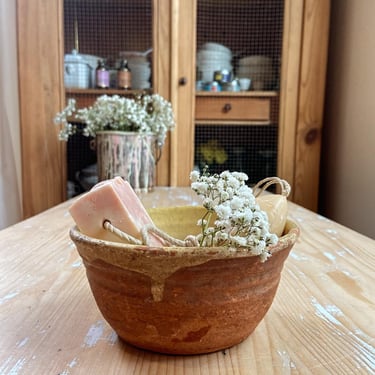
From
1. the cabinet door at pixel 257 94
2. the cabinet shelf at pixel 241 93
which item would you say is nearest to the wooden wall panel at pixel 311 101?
the cabinet door at pixel 257 94

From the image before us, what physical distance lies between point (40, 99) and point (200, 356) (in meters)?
1.26

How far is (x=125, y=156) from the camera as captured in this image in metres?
1.18

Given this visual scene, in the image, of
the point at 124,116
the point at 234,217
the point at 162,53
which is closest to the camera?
the point at 234,217

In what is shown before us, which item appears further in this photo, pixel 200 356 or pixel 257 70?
pixel 257 70

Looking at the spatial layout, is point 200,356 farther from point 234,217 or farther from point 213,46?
point 213,46

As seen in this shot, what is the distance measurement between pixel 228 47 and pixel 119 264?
4.22 ft

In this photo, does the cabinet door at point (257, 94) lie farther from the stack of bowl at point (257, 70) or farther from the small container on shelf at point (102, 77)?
the small container on shelf at point (102, 77)

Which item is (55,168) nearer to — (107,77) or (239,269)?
(107,77)

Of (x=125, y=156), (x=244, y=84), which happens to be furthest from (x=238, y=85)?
(x=125, y=156)

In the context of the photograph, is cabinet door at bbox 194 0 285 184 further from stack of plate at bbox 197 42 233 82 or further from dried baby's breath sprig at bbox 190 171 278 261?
dried baby's breath sprig at bbox 190 171 278 261

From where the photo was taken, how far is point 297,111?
1377mm

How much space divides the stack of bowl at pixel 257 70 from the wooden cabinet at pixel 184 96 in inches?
1.8

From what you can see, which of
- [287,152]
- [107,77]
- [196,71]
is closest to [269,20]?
[196,71]

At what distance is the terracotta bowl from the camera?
28 cm
